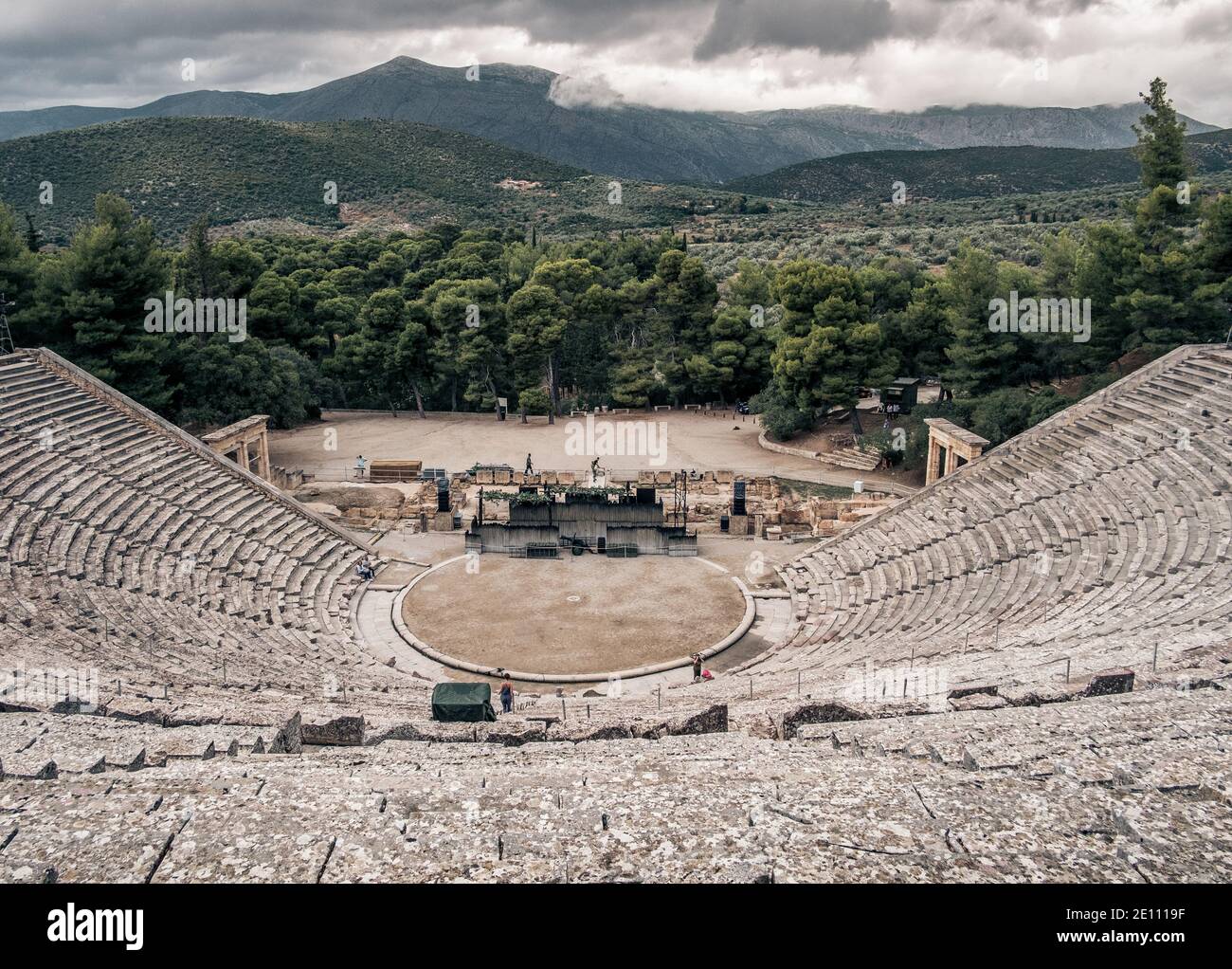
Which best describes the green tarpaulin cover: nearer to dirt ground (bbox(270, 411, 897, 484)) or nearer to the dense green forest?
dirt ground (bbox(270, 411, 897, 484))

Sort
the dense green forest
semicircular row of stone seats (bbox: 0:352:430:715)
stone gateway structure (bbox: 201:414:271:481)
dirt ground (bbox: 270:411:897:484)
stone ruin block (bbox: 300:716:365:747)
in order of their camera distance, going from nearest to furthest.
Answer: stone ruin block (bbox: 300:716:365:747) < semicircular row of stone seats (bbox: 0:352:430:715) < stone gateway structure (bbox: 201:414:271:481) < the dense green forest < dirt ground (bbox: 270:411:897:484)

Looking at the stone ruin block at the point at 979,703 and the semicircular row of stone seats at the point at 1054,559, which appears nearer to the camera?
the stone ruin block at the point at 979,703

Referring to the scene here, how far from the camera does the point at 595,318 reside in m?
46.7

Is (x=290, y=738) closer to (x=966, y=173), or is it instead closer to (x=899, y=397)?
(x=899, y=397)

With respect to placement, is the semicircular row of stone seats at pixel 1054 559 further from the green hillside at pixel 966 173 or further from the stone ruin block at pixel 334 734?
the green hillside at pixel 966 173

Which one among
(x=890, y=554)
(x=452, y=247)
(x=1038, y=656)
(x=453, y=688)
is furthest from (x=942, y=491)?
(x=452, y=247)

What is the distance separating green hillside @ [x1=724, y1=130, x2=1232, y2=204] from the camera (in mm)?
95625

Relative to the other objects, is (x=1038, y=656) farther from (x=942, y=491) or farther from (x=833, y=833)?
(x=942, y=491)

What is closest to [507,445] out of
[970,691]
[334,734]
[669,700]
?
[669,700]

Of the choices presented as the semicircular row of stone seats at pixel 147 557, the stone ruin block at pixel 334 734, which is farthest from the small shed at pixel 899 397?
the stone ruin block at pixel 334 734

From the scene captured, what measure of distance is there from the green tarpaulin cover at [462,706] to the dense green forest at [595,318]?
2222 cm

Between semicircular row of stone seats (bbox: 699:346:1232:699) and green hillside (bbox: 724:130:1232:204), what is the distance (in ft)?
262

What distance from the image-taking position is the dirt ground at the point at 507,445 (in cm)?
3528

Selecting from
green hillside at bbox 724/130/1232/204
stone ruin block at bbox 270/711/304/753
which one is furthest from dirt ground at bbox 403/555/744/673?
green hillside at bbox 724/130/1232/204
